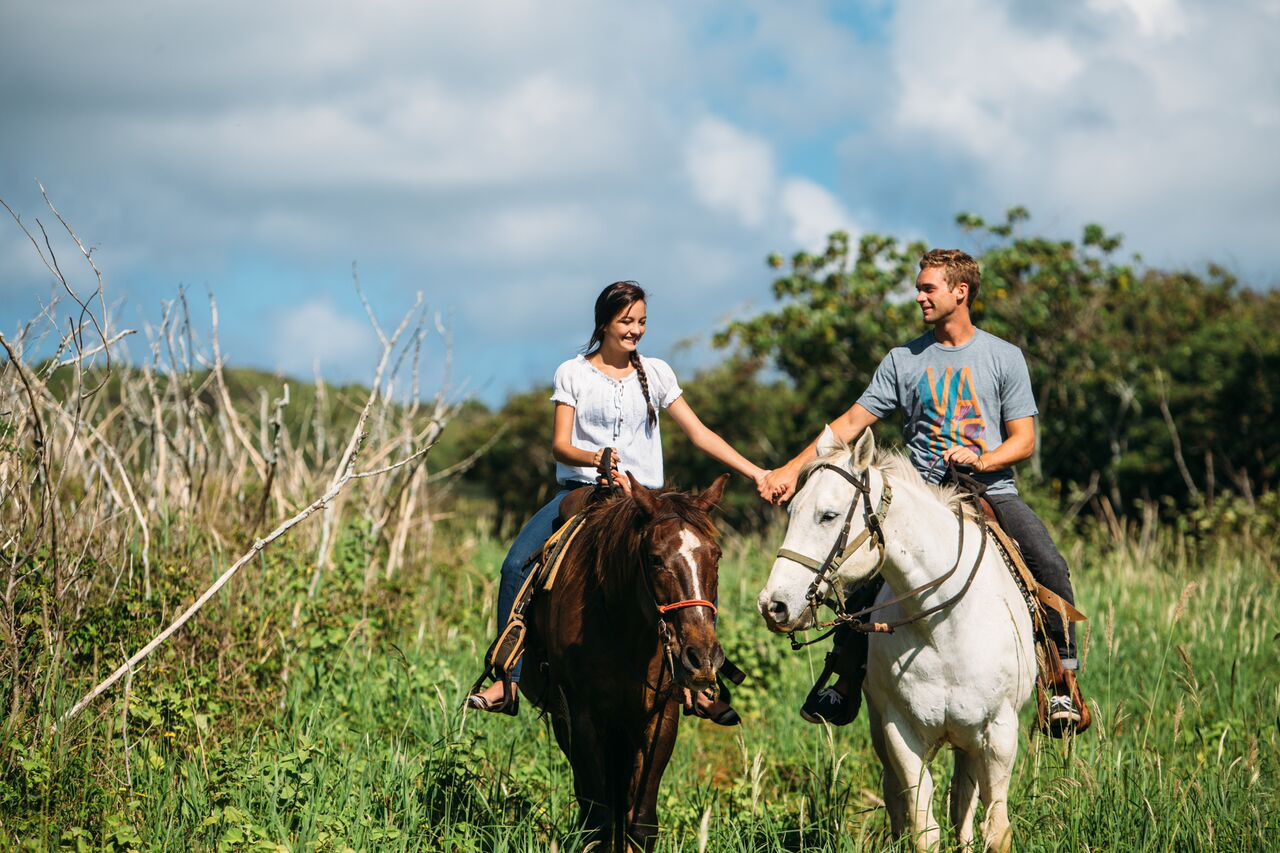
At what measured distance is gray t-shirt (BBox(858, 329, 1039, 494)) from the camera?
5234 millimetres

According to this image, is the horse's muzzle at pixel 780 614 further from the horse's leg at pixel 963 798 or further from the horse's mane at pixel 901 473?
the horse's leg at pixel 963 798

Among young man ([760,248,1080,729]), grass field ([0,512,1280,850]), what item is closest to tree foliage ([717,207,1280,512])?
grass field ([0,512,1280,850])

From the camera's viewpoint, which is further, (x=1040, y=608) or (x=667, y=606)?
(x=1040, y=608)

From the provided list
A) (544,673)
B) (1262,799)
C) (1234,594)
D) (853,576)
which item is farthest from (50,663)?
(1234,594)

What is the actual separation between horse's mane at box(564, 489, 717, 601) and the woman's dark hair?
63cm

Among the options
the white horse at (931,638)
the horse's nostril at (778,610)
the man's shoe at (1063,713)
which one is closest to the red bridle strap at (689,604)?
the horse's nostril at (778,610)

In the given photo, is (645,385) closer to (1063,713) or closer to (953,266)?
(953,266)

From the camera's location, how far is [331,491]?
462 cm

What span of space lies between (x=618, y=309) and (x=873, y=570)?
174cm

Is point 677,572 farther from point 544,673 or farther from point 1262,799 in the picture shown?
point 1262,799

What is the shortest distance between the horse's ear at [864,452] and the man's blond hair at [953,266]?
1.17 m

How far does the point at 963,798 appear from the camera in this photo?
202 inches

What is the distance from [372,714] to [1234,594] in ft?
24.6

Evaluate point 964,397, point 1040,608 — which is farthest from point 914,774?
point 964,397
